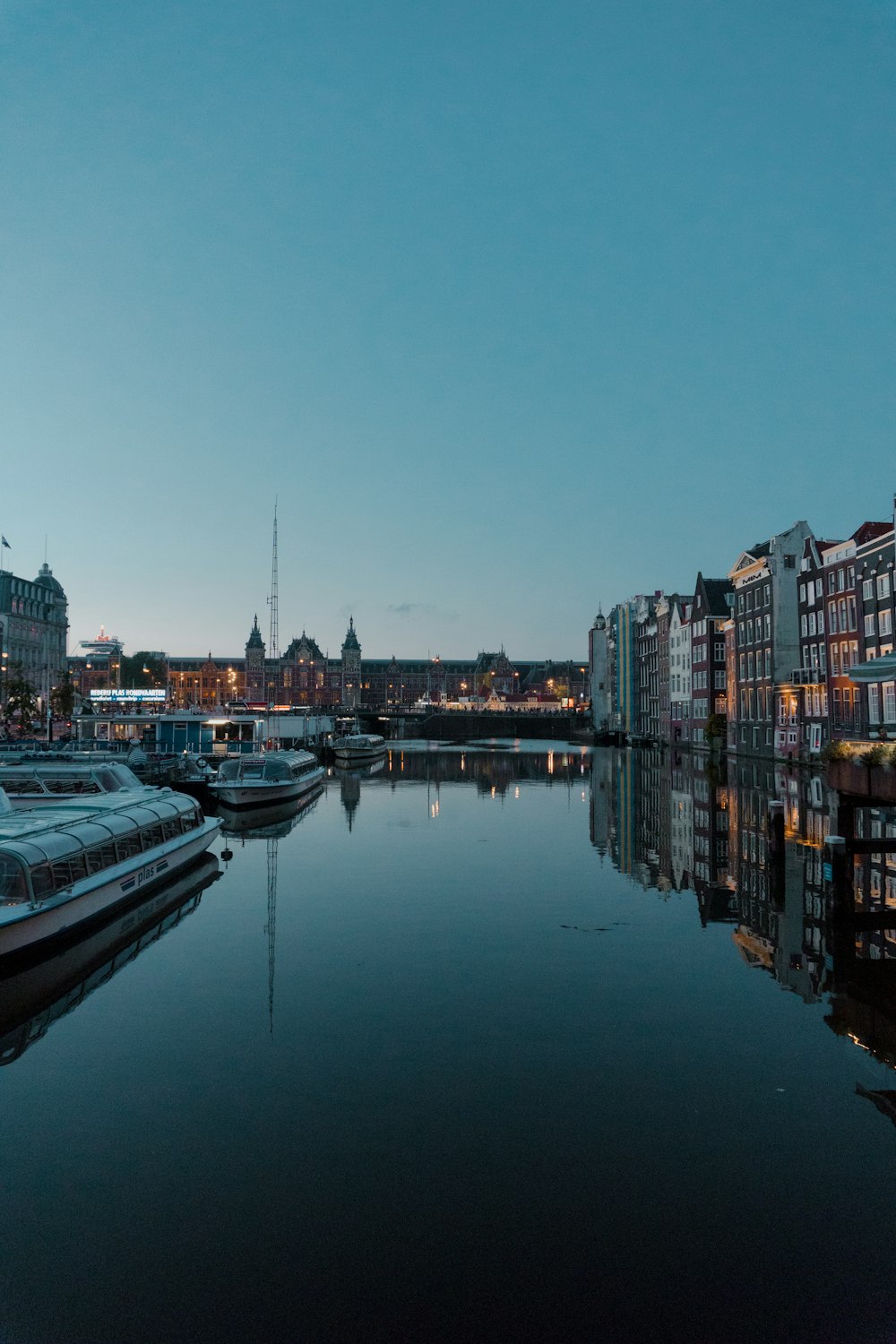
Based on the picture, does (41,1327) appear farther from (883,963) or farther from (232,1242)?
(883,963)

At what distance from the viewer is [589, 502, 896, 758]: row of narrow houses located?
6425 cm

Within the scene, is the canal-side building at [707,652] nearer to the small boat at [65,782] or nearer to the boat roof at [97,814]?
the small boat at [65,782]

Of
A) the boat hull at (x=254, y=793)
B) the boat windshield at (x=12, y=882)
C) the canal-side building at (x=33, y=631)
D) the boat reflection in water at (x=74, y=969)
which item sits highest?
the canal-side building at (x=33, y=631)

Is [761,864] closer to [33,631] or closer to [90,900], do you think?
[90,900]

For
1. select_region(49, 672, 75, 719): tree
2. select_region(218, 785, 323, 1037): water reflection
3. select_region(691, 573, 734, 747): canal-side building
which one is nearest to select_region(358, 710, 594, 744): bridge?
select_region(49, 672, 75, 719): tree

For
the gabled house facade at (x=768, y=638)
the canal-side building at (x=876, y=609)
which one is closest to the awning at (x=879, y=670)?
the canal-side building at (x=876, y=609)

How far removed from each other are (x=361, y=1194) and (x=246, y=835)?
3335 centimetres

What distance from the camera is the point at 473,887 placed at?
2738 centimetres

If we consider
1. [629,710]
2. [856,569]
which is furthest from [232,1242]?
[629,710]

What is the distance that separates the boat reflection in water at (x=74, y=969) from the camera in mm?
15852

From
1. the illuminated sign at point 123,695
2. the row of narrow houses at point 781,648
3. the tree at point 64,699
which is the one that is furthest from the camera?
the tree at point 64,699

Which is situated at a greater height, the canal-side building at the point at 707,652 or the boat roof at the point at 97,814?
the canal-side building at the point at 707,652

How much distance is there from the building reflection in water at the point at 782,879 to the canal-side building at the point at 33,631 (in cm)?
11923

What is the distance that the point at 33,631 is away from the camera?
15988cm
